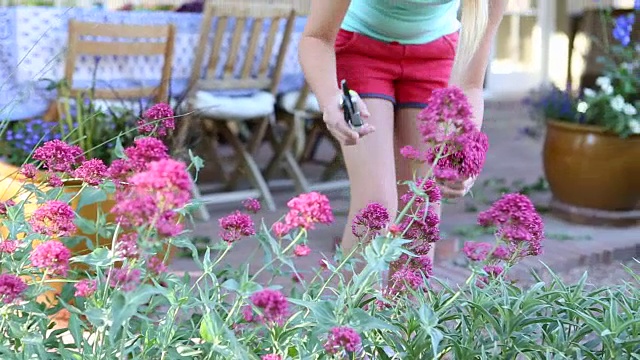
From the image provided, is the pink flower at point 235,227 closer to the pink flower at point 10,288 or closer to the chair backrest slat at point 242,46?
the pink flower at point 10,288

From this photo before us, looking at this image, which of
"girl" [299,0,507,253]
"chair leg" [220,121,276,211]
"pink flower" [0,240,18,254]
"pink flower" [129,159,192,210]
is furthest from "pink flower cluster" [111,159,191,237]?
"chair leg" [220,121,276,211]

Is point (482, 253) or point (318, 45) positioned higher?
point (318, 45)

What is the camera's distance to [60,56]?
3443 millimetres

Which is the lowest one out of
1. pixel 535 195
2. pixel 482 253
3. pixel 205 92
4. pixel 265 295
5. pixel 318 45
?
pixel 535 195

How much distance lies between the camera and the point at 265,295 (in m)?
0.95

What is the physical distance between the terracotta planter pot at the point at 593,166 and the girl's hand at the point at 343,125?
9.23ft

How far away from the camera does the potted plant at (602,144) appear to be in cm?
407

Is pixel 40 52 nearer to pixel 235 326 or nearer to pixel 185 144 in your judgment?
pixel 185 144

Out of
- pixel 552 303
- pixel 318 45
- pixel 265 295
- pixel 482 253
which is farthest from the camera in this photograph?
pixel 318 45

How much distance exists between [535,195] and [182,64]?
211cm

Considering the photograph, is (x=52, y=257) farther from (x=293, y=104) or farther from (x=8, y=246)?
(x=293, y=104)

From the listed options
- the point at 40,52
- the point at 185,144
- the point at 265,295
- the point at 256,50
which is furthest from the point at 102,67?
the point at 265,295

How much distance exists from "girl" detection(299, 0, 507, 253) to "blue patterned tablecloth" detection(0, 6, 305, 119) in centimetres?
185

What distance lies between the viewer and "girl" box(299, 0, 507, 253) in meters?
1.74
